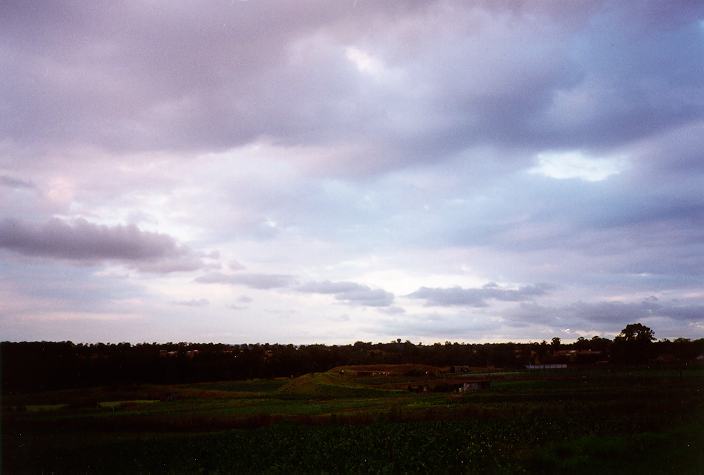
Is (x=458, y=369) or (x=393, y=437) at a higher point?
(x=393, y=437)

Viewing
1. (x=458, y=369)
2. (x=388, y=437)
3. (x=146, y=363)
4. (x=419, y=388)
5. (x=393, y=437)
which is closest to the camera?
(x=393, y=437)

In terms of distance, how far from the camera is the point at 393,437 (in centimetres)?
4844

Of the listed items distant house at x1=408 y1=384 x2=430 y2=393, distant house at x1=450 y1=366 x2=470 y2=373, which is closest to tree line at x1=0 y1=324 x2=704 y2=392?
distant house at x1=450 y1=366 x2=470 y2=373

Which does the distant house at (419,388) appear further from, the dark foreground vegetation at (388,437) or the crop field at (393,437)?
the crop field at (393,437)

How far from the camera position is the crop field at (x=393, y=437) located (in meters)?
37.1

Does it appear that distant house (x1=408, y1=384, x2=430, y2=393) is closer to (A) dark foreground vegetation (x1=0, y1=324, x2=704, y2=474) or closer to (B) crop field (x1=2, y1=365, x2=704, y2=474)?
(A) dark foreground vegetation (x1=0, y1=324, x2=704, y2=474)

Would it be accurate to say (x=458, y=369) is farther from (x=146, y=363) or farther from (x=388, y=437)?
(x=388, y=437)

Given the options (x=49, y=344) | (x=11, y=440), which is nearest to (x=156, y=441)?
(x=11, y=440)

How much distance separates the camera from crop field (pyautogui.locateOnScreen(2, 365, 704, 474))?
3706 centimetres

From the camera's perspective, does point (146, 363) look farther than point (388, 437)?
Yes

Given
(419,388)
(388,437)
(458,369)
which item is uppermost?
(388,437)

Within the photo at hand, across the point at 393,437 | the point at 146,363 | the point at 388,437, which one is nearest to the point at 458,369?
the point at 146,363

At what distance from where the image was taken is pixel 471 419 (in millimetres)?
59594

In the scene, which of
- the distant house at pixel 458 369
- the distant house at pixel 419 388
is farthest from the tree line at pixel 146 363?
the distant house at pixel 419 388
